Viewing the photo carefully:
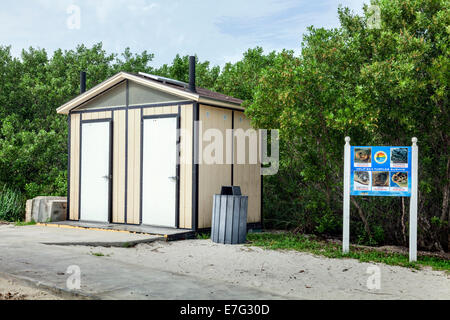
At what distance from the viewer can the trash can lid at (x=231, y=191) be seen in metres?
10.1

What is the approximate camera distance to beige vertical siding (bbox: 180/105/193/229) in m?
10.4

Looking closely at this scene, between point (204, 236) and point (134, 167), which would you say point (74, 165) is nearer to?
point (134, 167)

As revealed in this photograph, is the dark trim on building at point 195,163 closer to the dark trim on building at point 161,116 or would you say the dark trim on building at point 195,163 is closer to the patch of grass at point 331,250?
the dark trim on building at point 161,116

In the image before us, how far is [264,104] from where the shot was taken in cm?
1003

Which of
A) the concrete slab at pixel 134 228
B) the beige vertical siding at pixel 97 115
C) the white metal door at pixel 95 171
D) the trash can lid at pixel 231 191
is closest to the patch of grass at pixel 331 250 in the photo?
the trash can lid at pixel 231 191

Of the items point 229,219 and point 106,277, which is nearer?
point 106,277

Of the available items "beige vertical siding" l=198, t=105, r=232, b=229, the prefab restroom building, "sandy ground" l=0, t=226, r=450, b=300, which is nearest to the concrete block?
the prefab restroom building

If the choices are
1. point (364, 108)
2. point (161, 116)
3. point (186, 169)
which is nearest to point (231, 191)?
point (186, 169)

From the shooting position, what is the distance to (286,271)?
719cm

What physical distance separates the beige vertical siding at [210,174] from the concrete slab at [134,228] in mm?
503

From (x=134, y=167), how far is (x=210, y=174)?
190 centimetres
